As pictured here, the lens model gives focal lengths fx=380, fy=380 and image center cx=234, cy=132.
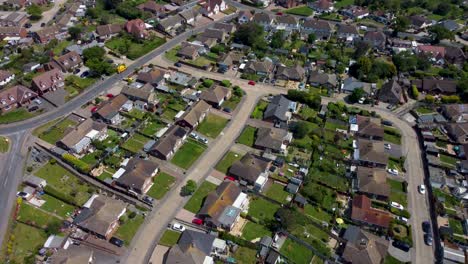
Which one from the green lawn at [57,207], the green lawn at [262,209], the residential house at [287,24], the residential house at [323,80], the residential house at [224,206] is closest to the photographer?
the residential house at [224,206]

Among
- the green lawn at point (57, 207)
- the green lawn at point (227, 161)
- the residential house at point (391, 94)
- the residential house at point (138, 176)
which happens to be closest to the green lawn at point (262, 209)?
the green lawn at point (227, 161)

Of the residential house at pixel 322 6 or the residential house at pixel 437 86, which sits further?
the residential house at pixel 322 6

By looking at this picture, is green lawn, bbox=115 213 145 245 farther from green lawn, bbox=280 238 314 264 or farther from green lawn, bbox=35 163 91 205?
green lawn, bbox=280 238 314 264

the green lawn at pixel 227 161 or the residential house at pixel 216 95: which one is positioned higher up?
the residential house at pixel 216 95

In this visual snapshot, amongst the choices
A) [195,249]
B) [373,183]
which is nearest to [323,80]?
[373,183]

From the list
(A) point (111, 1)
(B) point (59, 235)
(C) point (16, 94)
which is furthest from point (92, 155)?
(A) point (111, 1)

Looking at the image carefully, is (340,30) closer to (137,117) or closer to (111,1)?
(137,117)

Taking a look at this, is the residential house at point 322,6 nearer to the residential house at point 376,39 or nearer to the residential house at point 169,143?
the residential house at point 376,39
